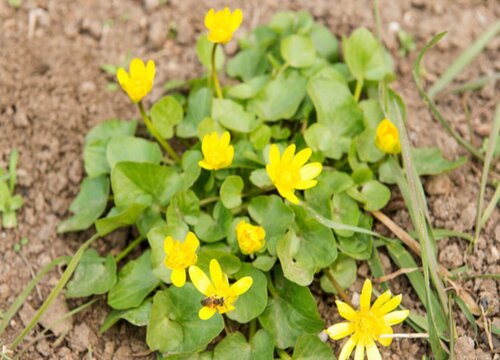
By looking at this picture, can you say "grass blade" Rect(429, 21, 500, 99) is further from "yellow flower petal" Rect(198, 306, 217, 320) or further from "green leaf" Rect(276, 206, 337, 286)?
"yellow flower petal" Rect(198, 306, 217, 320)

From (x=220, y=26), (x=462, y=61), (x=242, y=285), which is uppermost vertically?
(x=220, y=26)

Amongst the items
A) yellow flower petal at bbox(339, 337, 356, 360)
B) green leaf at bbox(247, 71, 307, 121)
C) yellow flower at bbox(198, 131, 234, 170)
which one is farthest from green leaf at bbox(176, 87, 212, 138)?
yellow flower petal at bbox(339, 337, 356, 360)

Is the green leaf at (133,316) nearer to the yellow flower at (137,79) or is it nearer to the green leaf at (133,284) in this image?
the green leaf at (133,284)

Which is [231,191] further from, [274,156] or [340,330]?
[340,330]

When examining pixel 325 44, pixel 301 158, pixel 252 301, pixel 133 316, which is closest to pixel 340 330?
pixel 252 301

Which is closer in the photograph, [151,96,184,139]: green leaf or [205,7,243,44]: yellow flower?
[205,7,243,44]: yellow flower

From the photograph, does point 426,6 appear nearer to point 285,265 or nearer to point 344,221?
point 344,221

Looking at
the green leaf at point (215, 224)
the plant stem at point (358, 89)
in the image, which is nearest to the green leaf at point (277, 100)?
the plant stem at point (358, 89)
